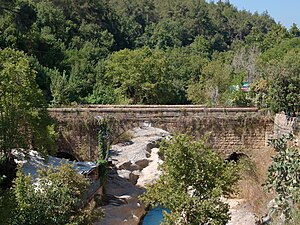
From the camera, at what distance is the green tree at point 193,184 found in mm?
9938

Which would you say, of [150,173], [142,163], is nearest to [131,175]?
[150,173]

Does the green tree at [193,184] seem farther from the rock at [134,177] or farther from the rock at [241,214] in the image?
the rock at [134,177]

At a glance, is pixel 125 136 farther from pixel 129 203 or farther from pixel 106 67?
pixel 106 67

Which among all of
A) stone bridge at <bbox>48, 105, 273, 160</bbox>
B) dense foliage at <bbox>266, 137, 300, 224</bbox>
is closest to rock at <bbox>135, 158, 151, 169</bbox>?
stone bridge at <bbox>48, 105, 273, 160</bbox>

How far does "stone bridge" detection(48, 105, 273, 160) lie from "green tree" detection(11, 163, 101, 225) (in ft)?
30.7

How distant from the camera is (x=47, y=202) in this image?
8984 millimetres

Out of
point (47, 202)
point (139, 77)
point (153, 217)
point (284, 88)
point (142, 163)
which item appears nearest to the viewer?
point (47, 202)

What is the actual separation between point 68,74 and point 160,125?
1409 cm

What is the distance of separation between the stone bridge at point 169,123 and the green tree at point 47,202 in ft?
30.7

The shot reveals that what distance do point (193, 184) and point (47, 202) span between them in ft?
11.2

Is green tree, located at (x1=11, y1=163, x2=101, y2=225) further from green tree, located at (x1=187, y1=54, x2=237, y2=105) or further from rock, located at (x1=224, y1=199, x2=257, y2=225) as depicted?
green tree, located at (x1=187, y1=54, x2=237, y2=105)

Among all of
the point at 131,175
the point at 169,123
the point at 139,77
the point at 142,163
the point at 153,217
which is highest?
the point at 139,77

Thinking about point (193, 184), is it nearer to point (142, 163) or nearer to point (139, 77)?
point (142, 163)

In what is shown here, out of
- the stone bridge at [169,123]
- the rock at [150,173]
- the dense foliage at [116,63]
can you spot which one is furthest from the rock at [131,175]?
the dense foliage at [116,63]
